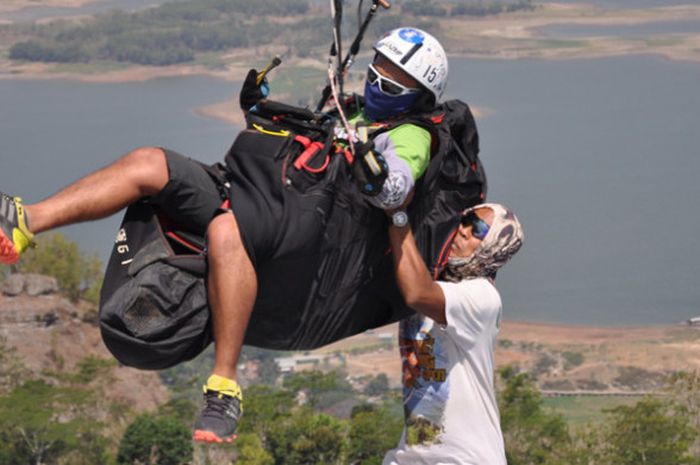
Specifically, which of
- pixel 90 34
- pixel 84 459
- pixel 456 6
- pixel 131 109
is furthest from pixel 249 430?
pixel 90 34

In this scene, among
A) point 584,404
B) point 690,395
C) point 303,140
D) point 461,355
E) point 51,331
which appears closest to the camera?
point 303,140

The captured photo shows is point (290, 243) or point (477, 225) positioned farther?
point (477, 225)

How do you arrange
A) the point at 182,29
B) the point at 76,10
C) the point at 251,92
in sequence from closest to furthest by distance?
the point at 251,92 < the point at 182,29 < the point at 76,10

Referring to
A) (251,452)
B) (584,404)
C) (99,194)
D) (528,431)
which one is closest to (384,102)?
(99,194)

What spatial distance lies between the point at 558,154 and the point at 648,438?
4512cm

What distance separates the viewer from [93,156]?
219 ft

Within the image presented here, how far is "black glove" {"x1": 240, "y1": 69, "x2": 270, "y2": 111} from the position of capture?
3516 millimetres

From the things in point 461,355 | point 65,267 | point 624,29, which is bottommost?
point 624,29

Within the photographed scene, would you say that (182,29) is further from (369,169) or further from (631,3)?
(369,169)

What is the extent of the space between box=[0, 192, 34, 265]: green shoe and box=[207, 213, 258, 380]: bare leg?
454 mm

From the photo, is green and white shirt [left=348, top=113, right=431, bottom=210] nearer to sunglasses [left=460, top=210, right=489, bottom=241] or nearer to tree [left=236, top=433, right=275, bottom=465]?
sunglasses [left=460, top=210, right=489, bottom=241]

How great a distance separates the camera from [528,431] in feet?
85.1

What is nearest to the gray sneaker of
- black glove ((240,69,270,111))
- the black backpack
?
the black backpack

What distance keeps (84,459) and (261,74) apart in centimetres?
2554
